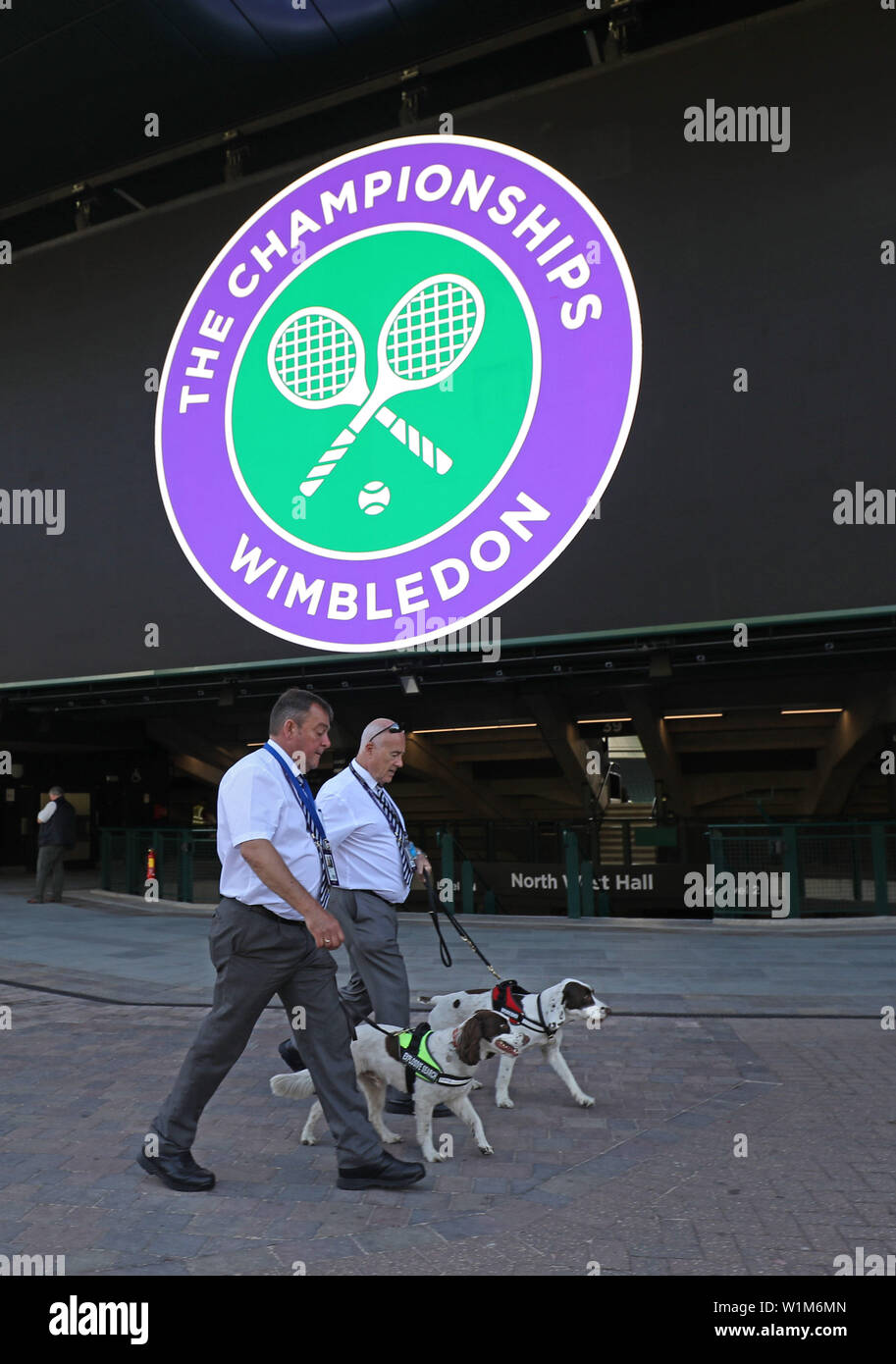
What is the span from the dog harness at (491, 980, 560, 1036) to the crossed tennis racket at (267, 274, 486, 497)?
29.4 ft

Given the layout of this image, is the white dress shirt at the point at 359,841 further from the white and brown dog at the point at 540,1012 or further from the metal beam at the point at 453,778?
the metal beam at the point at 453,778

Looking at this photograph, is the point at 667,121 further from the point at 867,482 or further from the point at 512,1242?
the point at 512,1242

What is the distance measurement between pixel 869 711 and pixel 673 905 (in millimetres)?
4210

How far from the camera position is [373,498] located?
43.8 ft

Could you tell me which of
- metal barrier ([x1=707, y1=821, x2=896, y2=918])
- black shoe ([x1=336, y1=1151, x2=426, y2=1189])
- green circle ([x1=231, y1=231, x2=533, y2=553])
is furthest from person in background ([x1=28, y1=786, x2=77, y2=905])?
black shoe ([x1=336, y1=1151, x2=426, y2=1189])

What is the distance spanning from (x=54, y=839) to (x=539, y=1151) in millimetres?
12934

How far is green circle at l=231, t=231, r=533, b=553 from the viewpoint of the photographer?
12781mm

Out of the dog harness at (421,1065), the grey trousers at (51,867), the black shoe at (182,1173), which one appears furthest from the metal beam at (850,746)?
the black shoe at (182,1173)

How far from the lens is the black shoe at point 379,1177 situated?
13.4ft

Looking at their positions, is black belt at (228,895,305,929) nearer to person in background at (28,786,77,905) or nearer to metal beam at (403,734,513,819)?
person in background at (28,786,77,905)

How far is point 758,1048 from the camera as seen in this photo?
6.51m

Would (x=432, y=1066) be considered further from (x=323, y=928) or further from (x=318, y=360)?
(x=318, y=360)

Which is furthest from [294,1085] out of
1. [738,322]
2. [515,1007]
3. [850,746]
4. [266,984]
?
[850,746]
